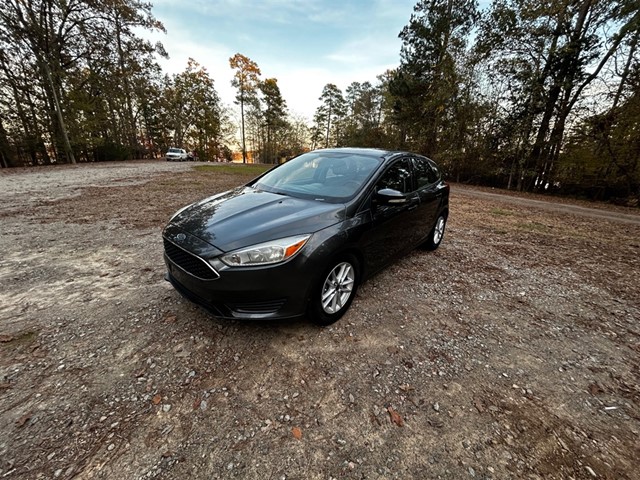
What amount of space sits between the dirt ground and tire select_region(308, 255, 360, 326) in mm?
145

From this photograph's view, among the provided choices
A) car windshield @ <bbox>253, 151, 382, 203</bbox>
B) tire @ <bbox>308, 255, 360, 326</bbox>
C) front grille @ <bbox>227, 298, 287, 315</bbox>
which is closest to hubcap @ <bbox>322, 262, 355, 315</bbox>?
tire @ <bbox>308, 255, 360, 326</bbox>

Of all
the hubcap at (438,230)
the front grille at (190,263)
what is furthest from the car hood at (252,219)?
the hubcap at (438,230)

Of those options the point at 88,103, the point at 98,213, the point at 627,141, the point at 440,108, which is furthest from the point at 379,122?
the point at 98,213

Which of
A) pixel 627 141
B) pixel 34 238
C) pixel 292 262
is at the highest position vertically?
pixel 627 141

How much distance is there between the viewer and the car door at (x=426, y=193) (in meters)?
3.84

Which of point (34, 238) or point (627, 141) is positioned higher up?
point (627, 141)

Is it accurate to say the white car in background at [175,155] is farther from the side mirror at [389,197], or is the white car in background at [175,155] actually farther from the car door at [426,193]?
the side mirror at [389,197]

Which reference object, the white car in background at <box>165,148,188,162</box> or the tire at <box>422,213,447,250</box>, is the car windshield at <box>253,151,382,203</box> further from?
the white car in background at <box>165,148,188,162</box>

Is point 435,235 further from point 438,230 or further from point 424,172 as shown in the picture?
point 424,172

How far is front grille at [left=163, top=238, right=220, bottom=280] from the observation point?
2.13 metres

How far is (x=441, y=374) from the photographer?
2184 millimetres

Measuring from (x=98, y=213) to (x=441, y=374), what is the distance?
7.49 meters

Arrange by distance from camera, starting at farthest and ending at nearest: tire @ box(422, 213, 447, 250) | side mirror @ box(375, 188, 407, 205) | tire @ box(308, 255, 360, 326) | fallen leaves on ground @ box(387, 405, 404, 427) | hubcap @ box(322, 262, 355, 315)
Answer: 1. tire @ box(422, 213, 447, 250)
2. side mirror @ box(375, 188, 407, 205)
3. hubcap @ box(322, 262, 355, 315)
4. tire @ box(308, 255, 360, 326)
5. fallen leaves on ground @ box(387, 405, 404, 427)

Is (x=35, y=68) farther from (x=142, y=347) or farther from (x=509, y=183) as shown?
(x=509, y=183)
